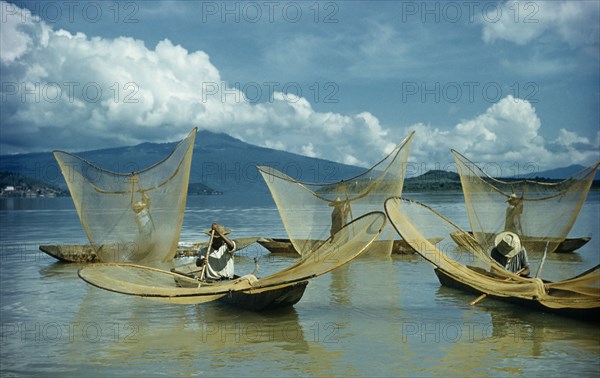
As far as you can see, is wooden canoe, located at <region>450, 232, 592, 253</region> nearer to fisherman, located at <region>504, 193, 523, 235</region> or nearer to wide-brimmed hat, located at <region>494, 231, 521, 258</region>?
fisherman, located at <region>504, 193, 523, 235</region>

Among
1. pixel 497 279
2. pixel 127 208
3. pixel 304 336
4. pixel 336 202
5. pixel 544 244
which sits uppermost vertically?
pixel 336 202

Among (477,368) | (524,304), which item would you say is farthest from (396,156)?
→ (477,368)

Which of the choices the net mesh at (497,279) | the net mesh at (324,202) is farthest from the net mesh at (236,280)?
the net mesh at (324,202)

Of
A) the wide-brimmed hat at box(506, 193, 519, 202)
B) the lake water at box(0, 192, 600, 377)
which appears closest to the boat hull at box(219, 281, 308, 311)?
the lake water at box(0, 192, 600, 377)

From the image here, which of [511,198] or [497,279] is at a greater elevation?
[511,198]

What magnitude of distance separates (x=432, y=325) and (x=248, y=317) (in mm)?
2286

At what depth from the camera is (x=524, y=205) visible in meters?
13.6

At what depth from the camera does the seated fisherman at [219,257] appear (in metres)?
8.70

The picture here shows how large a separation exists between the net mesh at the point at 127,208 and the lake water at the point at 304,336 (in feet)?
4.45

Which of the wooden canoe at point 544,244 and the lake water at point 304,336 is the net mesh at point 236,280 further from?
the wooden canoe at point 544,244

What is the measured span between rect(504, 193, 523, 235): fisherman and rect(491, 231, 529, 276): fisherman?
16.0 feet

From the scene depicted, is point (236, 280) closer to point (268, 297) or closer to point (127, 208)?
point (268, 297)

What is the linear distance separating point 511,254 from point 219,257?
13.3ft

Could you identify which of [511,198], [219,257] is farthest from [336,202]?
[219,257]
